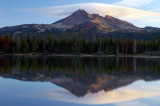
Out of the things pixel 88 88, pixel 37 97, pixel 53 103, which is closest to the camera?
pixel 53 103

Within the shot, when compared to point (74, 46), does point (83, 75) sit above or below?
above

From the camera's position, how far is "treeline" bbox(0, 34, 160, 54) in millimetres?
110562

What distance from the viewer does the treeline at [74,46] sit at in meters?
111

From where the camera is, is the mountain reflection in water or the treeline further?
the treeline

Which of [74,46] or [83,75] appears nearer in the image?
[83,75]

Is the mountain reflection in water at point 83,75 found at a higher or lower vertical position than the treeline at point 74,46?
higher

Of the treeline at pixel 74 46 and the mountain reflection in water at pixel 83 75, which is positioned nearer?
the mountain reflection in water at pixel 83 75

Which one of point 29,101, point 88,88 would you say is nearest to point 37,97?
point 29,101

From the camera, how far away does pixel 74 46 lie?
120 m

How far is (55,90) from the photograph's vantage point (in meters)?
17.4

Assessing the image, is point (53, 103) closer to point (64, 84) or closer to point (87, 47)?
point (64, 84)

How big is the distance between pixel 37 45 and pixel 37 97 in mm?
104282

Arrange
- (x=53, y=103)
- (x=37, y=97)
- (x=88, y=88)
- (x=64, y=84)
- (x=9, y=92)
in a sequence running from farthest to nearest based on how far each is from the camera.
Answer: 1. (x=64, y=84)
2. (x=88, y=88)
3. (x=9, y=92)
4. (x=37, y=97)
5. (x=53, y=103)

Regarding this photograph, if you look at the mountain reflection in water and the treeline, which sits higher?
the mountain reflection in water
